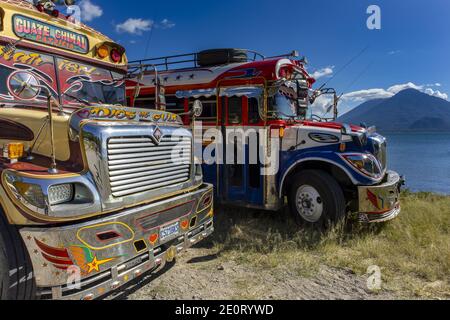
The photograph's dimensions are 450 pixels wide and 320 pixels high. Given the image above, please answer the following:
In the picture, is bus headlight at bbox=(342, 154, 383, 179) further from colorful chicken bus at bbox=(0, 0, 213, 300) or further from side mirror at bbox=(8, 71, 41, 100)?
side mirror at bbox=(8, 71, 41, 100)

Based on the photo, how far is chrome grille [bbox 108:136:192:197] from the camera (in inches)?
117

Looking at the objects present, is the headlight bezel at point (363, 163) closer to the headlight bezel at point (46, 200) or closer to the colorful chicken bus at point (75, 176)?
the colorful chicken bus at point (75, 176)

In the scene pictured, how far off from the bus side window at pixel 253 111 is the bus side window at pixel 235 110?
187 millimetres

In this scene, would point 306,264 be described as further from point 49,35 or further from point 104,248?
point 49,35

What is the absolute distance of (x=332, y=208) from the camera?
17.6 feet

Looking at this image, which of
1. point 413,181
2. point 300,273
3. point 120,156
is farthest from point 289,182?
point 413,181

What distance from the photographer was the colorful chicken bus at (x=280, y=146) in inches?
210

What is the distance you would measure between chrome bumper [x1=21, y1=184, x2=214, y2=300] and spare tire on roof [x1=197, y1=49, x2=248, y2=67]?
3924 millimetres

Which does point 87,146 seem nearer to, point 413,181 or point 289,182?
point 289,182

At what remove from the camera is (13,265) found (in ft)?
8.47

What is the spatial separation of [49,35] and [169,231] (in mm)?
2548

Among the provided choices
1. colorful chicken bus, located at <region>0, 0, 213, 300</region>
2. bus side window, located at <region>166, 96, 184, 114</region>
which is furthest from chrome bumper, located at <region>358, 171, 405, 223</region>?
bus side window, located at <region>166, 96, 184, 114</region>

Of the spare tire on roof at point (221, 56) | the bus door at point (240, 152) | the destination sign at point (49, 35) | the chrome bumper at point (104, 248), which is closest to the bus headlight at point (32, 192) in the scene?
the chrome bumper at point (104, 248)

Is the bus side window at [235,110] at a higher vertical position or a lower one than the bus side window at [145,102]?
lower
